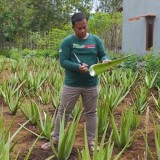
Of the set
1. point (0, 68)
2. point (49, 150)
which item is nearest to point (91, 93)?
point (49, 150)

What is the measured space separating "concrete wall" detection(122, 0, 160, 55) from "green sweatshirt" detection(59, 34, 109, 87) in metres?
7.83

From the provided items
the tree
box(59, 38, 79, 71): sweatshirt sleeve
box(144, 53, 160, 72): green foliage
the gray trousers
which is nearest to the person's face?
box(59, 38, 79, 71): sweatshirt sleeve

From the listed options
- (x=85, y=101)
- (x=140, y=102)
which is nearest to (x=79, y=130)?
(x=85, y=101)

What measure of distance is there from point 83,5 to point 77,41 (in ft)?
68.8

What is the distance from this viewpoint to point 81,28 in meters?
3.43

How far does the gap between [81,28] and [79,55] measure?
0.26 metres

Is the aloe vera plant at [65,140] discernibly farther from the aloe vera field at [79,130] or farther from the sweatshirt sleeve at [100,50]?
the sweatshirt sleeve at [100,50]

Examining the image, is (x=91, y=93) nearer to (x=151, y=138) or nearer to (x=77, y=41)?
(x=77, y=41)

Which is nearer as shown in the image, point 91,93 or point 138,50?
point 91,93

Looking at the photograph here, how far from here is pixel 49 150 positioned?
11.9 ft

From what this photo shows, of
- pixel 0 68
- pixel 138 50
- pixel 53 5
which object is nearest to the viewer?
pixel 0 68

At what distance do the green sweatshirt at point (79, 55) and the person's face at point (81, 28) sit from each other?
70 millimetres

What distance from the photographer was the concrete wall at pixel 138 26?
38.4 feet

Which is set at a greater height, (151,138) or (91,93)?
(91,93)
